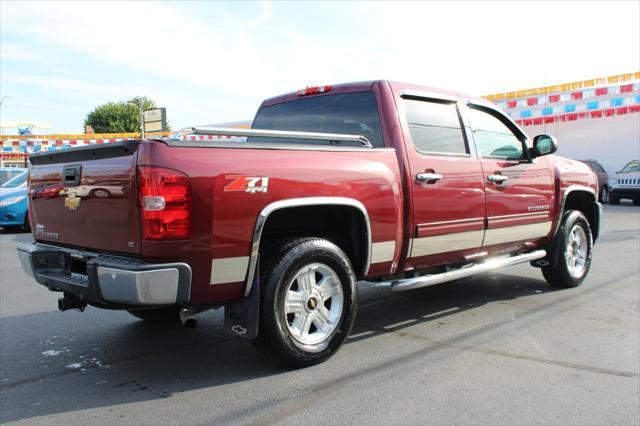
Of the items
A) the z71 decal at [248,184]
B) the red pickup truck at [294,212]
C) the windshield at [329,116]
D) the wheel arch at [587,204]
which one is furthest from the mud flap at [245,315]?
the wheel arch at [587,204]

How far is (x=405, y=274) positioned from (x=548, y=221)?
6.84 ft

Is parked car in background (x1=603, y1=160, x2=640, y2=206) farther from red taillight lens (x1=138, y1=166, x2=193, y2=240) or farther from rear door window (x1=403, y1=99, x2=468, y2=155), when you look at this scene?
red taillight lens (x1=138, y1=166, x2=193, y2=240)

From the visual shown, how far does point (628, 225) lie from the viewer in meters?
12.8

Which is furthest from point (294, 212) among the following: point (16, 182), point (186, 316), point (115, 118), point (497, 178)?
point (115, 118)

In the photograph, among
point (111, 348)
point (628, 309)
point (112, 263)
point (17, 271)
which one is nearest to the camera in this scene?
point (112, 263)

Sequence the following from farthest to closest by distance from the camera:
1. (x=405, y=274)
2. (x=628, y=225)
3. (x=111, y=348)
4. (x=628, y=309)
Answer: (x=628, y=225)
(x=628, y=309)
(x=405, y=274)
(x=111, y=348)

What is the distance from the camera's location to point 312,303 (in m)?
3.64

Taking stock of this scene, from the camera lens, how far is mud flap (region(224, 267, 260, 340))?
3293mm

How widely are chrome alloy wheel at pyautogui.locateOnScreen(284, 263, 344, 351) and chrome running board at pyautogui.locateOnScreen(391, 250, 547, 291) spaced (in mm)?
551

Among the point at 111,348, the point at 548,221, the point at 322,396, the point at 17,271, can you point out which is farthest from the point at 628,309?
the point at 17,271

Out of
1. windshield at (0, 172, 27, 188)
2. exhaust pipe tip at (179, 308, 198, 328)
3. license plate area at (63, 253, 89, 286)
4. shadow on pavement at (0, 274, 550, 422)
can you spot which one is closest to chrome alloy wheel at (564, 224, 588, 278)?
Answer: shadow on pavement at (0, 274, 550, 422)

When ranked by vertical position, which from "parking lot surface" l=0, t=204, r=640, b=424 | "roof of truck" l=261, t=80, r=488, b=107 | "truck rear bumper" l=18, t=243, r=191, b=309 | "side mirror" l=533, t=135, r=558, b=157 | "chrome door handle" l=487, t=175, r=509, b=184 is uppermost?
"roof of truck" l=261, t=80, r=488, b=107

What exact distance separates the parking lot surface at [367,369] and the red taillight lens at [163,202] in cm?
100

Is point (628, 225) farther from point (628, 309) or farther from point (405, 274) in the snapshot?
point (405, 274)
